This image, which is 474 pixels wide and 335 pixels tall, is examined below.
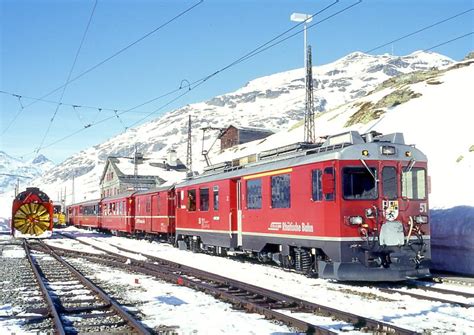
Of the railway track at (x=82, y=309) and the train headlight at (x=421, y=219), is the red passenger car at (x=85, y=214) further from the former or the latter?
the train headlight at (x=421, y=219)

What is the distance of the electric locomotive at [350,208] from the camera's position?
12180 millimetres

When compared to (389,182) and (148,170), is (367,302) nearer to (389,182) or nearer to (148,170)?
(389,182)

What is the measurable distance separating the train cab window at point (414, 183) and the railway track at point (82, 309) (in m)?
7.17

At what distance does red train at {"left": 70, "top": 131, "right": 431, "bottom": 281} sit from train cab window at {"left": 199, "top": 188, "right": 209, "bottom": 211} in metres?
3.86

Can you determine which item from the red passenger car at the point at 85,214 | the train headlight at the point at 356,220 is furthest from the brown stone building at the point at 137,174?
the train headlight at the point at 356,220

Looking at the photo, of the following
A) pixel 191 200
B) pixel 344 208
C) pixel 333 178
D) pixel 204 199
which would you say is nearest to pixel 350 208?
pixel 344 208

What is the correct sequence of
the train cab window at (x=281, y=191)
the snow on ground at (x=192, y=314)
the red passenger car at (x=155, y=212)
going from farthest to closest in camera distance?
1. the red passenger car at (x=155, y=212)
2. the train cab window at (x=281, y=191)
3. the snow on ground at (x=192, y=314)

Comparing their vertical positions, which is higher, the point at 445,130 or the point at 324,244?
the point at 445,130

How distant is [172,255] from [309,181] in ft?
34.2

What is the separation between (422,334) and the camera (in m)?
7.25

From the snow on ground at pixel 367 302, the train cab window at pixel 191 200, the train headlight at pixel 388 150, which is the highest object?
the train headlight at pixel 388 150

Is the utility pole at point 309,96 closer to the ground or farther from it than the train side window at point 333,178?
farther from it

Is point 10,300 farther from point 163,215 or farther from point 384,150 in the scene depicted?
point 163,215

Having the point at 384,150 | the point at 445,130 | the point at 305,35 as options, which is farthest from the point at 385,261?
the point at 445,130
